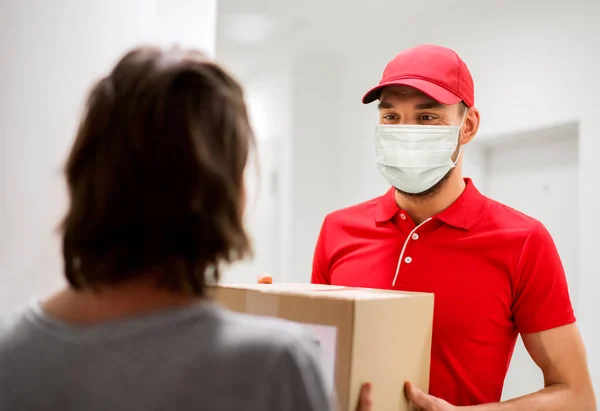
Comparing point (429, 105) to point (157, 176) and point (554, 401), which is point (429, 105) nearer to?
point (554, 401)

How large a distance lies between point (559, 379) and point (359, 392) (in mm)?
546

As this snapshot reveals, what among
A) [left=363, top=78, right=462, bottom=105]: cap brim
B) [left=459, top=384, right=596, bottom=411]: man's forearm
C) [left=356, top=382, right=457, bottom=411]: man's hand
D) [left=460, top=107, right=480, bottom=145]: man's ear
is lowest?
[left=459, top=384, right=596, bottom=411]: man's forearm

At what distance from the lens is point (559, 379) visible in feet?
3.86

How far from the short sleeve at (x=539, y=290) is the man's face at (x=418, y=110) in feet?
0.81

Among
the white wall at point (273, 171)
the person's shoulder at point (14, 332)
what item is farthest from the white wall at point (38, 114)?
the white wall at point (273, 171)

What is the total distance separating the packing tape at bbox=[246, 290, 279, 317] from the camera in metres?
0.91

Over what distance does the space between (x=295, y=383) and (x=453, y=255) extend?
0.76 m

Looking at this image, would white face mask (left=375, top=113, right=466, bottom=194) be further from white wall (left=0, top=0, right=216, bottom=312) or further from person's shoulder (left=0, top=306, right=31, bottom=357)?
person's shoulder (left=0, top=306, right=31, bottom=357)

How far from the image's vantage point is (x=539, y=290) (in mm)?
1191

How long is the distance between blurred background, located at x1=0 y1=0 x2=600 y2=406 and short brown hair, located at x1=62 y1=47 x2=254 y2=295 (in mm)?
84

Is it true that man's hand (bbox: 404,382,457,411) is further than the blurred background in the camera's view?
No

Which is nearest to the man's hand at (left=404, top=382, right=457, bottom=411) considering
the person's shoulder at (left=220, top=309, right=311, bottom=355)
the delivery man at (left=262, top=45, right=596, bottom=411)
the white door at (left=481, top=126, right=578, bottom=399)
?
the delivery man at (left=262, top=45, right=596, bottom=411)

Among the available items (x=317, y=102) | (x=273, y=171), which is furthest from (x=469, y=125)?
(x=273, y=171)

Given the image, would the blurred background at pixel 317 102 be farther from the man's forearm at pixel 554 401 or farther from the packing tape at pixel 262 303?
the man's forearm at pixel 554 401
